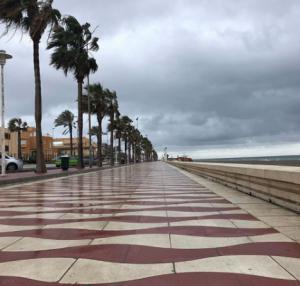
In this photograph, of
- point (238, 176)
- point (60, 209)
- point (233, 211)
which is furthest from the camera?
point (238, 176)

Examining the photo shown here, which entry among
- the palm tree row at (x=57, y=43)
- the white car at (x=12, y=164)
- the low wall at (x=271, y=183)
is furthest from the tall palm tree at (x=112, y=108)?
the low wall at (x=271, y=183)

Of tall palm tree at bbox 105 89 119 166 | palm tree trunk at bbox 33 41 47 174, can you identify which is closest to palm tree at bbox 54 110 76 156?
tall palm tree at bbox 105 89 119 166

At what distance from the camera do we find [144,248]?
21.5 feet

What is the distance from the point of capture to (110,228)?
8.29m

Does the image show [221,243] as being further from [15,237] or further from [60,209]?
[60,209]

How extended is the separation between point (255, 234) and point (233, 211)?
2.98m

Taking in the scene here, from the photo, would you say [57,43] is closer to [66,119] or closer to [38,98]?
[38,98]

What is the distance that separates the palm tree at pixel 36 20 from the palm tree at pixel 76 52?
31.9 ft

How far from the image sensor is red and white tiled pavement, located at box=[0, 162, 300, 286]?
16.7 feet

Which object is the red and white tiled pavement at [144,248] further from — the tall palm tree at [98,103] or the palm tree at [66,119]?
the palm tree at [66,119]

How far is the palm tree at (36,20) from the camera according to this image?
27.4 m

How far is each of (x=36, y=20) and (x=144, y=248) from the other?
24.1 meters

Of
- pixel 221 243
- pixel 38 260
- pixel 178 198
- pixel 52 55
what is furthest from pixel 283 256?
pixel 52 55

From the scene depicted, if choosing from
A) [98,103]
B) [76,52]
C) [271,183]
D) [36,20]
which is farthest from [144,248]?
[98,103]
